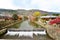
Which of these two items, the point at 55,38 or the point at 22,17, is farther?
the point at 22,17

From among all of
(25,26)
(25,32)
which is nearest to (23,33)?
(25,32)

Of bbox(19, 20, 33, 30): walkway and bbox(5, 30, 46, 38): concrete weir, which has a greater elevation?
bbox(19, 20, 33, 30): walkway

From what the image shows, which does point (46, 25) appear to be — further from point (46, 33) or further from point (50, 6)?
point (50, 6)

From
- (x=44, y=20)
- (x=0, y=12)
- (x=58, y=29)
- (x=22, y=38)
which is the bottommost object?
(x=22, y=38)

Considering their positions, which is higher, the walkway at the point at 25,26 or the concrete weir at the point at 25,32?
the walkway at the point at 25,26

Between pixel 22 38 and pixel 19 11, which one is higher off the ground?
pixel 19 11

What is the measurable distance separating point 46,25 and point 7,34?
789mm

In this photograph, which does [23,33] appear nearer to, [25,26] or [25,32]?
[25,32]

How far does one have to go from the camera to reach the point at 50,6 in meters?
2.44

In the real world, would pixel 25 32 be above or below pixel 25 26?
below

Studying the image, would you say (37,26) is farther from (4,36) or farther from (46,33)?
(4,36)

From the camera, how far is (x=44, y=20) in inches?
95.1

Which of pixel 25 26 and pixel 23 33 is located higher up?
pixel 25 26

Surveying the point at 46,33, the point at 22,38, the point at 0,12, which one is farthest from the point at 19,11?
the point at 46,33
